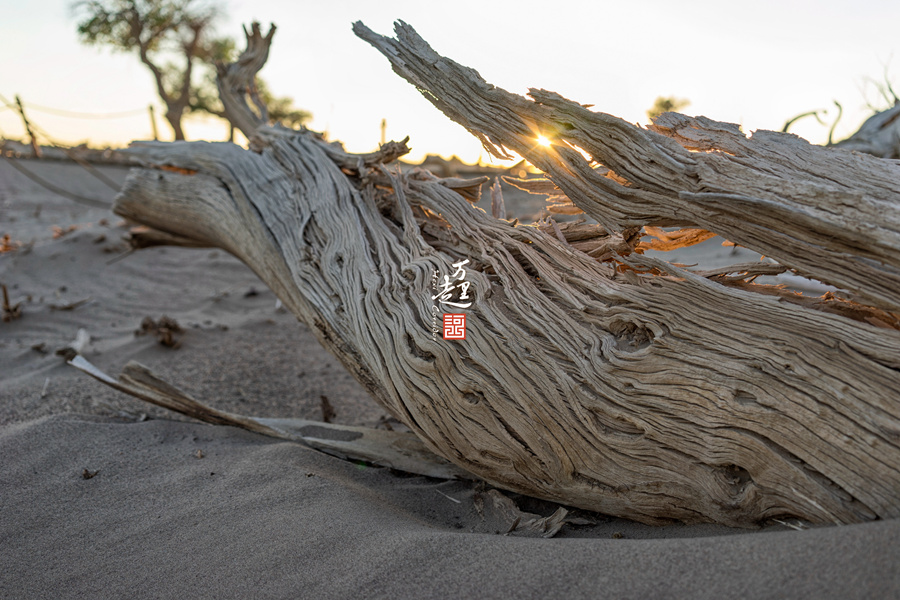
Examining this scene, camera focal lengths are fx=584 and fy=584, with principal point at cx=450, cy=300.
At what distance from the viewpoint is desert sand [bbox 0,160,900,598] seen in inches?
61.1

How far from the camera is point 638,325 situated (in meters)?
2.17

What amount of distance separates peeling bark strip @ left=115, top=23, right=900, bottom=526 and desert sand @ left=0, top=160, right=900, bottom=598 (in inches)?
8.2

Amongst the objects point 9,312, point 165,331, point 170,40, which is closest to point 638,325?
Result: point 165,331

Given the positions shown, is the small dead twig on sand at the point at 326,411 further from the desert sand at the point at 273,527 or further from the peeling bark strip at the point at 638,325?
the peeling bark strip at the point at 638,325

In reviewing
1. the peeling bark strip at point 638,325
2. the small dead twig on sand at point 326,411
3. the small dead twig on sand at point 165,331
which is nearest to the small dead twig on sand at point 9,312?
the small dead twig on sand at point 165,331

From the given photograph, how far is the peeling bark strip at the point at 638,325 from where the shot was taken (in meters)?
1.75

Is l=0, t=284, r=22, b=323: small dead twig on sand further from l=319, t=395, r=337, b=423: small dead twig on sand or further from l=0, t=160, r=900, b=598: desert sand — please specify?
l=319, t=395, r=337, b=423: small dead twig on sand

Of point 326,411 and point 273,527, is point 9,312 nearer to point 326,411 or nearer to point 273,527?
point 326,411

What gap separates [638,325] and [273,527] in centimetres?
155

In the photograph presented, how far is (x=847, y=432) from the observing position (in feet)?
5.57

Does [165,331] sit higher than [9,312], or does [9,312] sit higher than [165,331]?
[165,331]

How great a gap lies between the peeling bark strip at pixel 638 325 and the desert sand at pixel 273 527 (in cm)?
21

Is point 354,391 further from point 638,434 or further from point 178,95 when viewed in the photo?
point 178,95

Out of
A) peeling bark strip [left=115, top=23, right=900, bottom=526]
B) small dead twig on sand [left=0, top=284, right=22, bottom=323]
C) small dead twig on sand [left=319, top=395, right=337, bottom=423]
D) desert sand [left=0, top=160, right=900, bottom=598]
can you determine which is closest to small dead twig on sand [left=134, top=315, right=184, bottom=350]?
desert sand [left=0, top=160, right=900, bottom=598]
